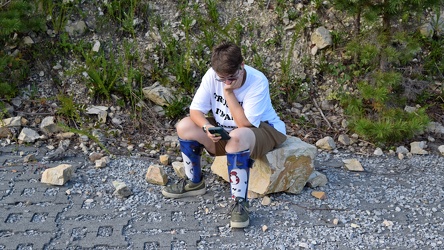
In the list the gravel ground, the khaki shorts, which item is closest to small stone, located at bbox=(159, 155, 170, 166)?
the gravel ground

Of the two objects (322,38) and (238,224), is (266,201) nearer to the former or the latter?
(238,224)

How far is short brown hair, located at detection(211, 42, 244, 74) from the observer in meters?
3.76

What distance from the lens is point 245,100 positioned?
400cm

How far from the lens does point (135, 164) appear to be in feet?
16.0

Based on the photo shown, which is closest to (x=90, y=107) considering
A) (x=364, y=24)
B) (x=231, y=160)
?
(x=231, y=160)

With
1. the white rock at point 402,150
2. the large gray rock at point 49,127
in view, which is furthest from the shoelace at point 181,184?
the white rock at point 402,150

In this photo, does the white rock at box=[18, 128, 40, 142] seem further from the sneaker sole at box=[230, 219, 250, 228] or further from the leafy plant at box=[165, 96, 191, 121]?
the sneaker sole at box=[230, 219, 250, 228]

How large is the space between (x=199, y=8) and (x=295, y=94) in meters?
1.55

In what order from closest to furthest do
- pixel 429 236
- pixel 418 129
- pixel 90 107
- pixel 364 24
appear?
pixel 429 236
pixel 418 129
pixel 90 107
pixel 364 24

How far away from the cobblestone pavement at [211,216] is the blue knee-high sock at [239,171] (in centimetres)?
24

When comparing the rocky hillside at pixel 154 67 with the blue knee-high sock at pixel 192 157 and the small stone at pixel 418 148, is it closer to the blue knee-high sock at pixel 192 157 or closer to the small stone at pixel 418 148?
the small stone at pixel 418 148

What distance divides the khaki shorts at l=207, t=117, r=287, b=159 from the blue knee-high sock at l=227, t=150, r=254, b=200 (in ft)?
0.35

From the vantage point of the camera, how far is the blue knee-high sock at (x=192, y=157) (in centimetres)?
417

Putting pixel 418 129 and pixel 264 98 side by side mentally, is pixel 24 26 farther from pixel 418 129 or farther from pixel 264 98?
pixel 418 129
